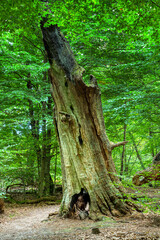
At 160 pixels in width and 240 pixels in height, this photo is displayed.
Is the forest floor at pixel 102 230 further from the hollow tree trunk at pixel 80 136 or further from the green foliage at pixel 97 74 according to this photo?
the green foliage at pixel 97 74

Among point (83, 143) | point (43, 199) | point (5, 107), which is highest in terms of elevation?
point (5, 107)

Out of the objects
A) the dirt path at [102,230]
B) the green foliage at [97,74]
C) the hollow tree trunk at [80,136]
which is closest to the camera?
Answer: the dirt path at [102,230]

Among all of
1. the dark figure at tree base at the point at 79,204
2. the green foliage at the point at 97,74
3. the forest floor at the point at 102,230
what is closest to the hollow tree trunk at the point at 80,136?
the dark figure at tree base at the point at 79,204

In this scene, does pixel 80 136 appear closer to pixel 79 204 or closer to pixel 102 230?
pixel 79 204

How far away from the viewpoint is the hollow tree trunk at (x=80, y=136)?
4230mm

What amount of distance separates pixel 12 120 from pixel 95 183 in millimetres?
5069

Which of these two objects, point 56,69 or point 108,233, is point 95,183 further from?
point 56,69

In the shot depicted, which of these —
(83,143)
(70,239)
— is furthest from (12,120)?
(70,239)

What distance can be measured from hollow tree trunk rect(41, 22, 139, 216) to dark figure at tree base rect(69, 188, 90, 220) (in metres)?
0.12

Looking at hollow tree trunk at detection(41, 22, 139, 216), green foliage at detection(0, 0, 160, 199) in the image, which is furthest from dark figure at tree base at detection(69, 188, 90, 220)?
green foliage at detection(0, 0, 160, 199)

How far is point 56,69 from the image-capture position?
4820 millimetres

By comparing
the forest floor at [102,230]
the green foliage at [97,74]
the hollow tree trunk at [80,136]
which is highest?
the green foliage at [97,74]

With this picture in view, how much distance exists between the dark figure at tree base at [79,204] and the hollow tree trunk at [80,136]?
0.12 metres

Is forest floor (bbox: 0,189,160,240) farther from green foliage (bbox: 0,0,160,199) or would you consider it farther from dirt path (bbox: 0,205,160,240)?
green foliage (bbox: 0,0,160,199)
